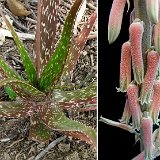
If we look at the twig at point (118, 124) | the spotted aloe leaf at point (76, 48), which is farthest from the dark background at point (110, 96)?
the spotted aloe leaf at point (76, 48)

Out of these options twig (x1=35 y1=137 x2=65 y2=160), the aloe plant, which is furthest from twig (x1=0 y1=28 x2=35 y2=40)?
twig (x1=35 y1=137 x2=65 y2=160)

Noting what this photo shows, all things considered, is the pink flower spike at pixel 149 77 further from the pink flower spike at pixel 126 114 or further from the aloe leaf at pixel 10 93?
the aloe leaf at pixel 10 93

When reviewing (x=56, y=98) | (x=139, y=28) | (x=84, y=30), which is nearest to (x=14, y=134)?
(x=56, y=98)

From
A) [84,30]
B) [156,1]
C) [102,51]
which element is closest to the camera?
[156,1]

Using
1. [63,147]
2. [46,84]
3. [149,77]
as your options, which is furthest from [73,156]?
[149,77]

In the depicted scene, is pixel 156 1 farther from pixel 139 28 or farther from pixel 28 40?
pixel 28 40

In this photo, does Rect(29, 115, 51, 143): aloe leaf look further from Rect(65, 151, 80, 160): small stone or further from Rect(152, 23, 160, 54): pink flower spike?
Rect(152, 23, 160, 54): pink flower spike

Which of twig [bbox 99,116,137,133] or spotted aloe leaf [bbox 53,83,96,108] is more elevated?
spotted aloe leaf [bbox 53,83,96,108]
